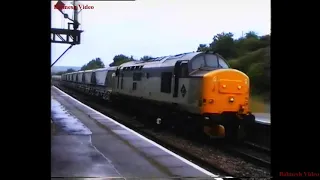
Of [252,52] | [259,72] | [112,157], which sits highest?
[252,52]

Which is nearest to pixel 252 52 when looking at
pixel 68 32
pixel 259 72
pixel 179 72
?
pixel 259 72

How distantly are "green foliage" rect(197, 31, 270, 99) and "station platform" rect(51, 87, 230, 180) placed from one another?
4.94ft

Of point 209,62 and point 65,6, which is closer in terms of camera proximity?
point 65,6

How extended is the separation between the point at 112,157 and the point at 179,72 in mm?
3631

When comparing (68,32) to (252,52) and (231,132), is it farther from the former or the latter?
(231,132)

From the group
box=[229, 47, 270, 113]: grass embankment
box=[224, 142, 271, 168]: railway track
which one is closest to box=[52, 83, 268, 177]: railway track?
box=[224, 142, 271, 168]: railway track

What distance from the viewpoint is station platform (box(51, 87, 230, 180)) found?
565cm

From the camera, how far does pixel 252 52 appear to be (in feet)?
18.6

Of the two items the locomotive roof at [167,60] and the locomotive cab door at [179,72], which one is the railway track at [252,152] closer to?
the locomotive cab door at [179,72]

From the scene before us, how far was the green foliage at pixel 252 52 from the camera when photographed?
16.2 feet

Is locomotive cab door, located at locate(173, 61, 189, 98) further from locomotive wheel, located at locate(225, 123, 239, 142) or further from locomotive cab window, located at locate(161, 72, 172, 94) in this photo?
locomotive wheel, located at locate(225, 123, 239, 142)
